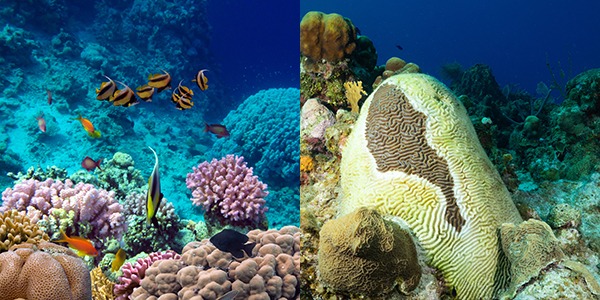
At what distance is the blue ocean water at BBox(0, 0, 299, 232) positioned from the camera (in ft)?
40.1

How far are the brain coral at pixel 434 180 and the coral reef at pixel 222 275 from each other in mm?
649

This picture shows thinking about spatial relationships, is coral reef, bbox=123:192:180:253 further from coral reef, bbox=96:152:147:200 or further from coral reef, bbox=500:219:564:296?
coral reef, bbox=500:219:564:296

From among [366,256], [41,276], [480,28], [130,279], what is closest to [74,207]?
[130,279]

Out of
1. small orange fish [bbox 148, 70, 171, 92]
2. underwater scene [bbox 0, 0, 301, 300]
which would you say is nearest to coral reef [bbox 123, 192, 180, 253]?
underwater scene [bbox 0, 0, 301, 300]

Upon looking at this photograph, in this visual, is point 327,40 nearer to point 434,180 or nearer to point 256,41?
point 434,180

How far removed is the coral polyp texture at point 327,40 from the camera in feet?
17.5

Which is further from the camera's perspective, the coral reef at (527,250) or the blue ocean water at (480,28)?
the blue ocean water at (480,28)

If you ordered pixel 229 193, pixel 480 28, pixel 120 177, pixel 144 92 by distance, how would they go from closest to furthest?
pixel 229 193, pixel 144 92, pixel 120 177, pixel 480 28

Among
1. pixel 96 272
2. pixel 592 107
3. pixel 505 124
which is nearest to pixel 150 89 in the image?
pixel 96 272

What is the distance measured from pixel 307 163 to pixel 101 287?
212cm

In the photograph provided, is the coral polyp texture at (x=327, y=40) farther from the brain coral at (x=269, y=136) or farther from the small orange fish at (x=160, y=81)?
the brain coral at (x=269, y=136)

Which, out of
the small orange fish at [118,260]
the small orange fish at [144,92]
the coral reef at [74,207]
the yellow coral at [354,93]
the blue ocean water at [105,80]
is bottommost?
the small orange fish at [118,260]

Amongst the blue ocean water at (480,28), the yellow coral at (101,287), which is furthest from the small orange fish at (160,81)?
the blue ocean water at (480,28)

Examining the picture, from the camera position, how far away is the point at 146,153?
13508 millimetres
